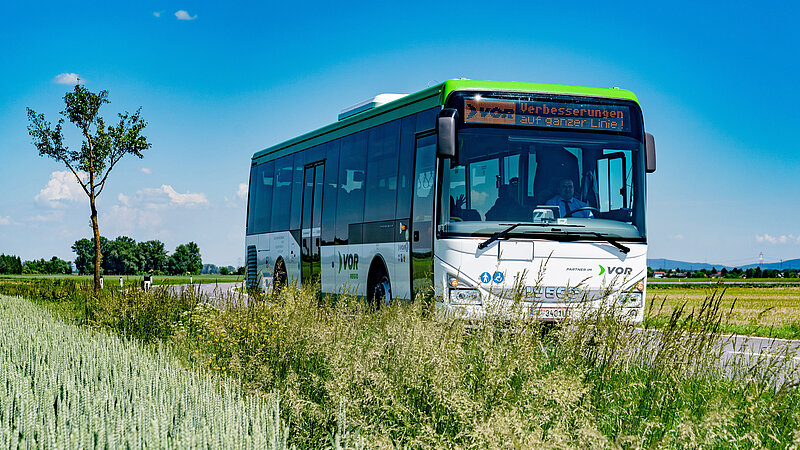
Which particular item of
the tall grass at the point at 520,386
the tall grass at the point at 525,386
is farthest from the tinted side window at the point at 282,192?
the tall grass at the point at 525,386

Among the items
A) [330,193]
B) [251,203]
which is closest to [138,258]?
[251,203]

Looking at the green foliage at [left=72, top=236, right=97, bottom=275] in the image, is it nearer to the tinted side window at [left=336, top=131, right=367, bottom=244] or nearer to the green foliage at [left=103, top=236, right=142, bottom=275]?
the green foliage at [left=103, top=236, right=142, bottom=275]

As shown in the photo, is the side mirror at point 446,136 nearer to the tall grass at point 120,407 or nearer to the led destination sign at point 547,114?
the led destination sign at point 547,114

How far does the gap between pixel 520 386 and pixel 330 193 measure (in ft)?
33.2

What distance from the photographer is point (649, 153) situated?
10.8m

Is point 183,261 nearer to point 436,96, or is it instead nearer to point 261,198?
point 261,198

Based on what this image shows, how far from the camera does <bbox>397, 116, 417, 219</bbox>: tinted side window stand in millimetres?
11781

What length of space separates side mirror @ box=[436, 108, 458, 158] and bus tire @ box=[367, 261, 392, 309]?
306 centimetres

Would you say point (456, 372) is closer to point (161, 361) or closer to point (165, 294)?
point (161, 361)

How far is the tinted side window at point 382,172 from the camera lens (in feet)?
41.0

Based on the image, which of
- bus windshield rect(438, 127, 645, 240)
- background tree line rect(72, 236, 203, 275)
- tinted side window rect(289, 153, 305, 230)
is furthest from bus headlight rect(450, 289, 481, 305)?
background tree line rect(72, 236, 203, 275)

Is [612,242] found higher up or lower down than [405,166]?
lower down

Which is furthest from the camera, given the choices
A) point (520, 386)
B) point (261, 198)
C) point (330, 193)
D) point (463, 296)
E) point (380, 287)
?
point (261, 198)

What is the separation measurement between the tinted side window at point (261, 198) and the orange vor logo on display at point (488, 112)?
932 centimetres
